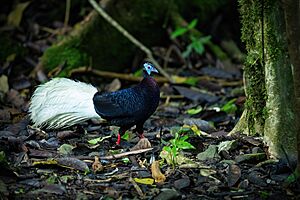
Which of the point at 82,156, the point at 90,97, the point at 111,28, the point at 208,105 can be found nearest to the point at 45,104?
the point at 90,97

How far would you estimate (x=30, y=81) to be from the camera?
7215mm

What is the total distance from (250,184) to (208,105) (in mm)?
2787

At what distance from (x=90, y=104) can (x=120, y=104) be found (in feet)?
1.07

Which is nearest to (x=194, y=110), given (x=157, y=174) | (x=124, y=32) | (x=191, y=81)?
(x=191, y=81)

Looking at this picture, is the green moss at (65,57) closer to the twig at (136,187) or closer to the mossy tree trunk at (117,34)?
the mossy tree trunk at (117,34)

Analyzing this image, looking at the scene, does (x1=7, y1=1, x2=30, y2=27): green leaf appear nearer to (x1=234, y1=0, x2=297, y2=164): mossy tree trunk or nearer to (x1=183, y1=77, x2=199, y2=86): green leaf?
(x1=183, y1=77, x2=199, y2=86): green leaf

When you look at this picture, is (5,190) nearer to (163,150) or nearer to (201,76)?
(163,150)

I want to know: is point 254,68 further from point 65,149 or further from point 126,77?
point 126,77

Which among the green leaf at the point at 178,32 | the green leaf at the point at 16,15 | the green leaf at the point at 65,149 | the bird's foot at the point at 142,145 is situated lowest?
the green leaf at the point at 65,149

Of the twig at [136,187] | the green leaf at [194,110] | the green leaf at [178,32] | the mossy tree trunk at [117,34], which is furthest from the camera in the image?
the green leaf at [178,32]

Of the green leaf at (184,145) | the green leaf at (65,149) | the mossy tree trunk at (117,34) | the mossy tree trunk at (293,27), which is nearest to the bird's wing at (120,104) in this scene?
the green leaf at (65,149)

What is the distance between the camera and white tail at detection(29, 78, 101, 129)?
5.04 metres

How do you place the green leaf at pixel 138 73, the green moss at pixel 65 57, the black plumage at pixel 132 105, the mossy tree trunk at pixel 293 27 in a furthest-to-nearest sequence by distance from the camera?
the green leaf at pixel 138 73 < the green moss at pixel 65 57 < the black plumage at pixel 132 105 < the mossy tree trunk at pixel 293 27

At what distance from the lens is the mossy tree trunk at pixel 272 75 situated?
4.43 meters
